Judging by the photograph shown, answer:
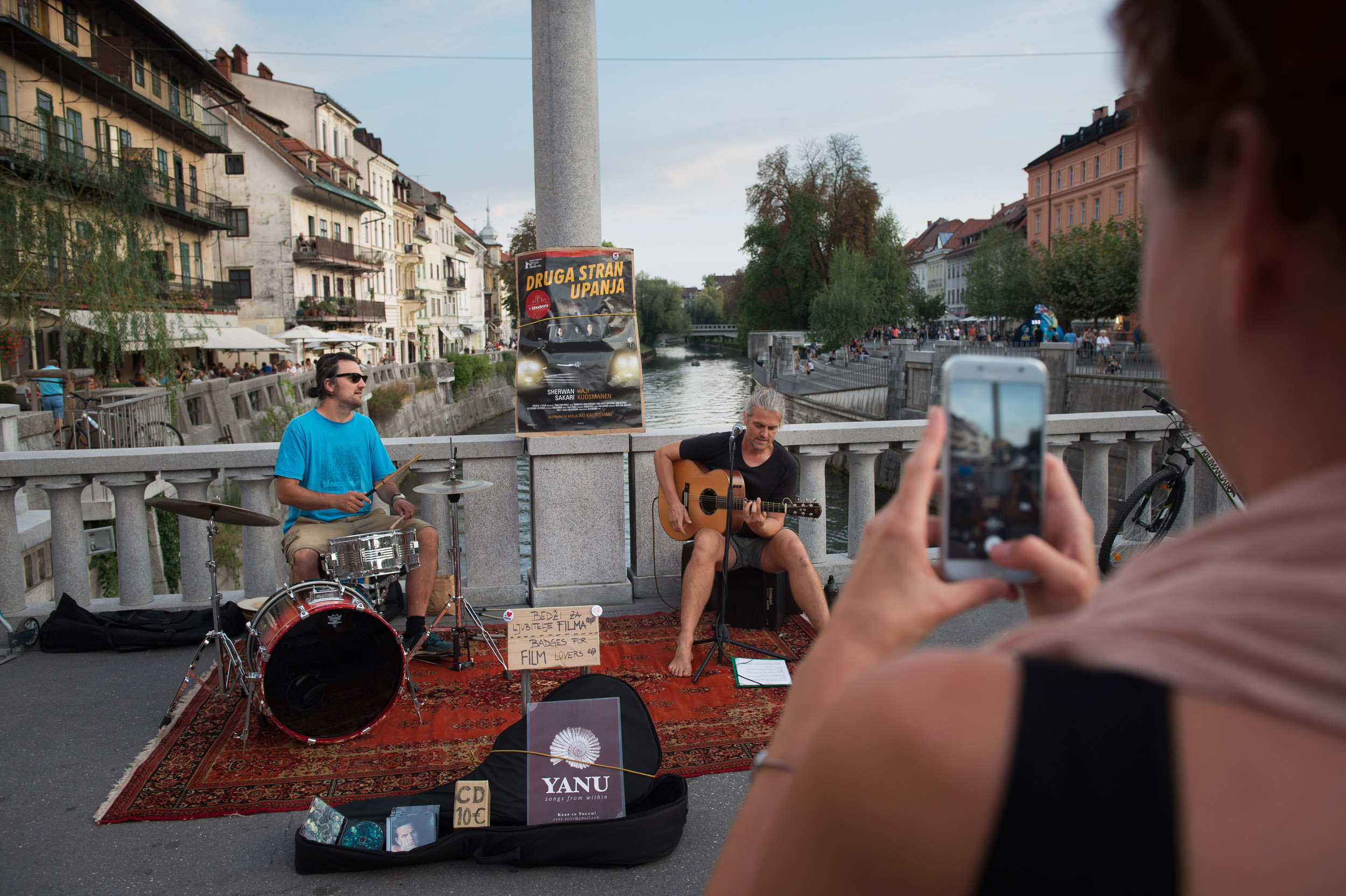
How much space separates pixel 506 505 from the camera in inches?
227

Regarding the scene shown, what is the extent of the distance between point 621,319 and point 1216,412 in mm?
5191

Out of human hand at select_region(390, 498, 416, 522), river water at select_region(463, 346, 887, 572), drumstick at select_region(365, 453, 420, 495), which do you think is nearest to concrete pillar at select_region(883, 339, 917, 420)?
river water at select_region(463, 346, 887, 572)

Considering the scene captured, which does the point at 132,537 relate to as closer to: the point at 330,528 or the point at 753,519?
the point at 330,528

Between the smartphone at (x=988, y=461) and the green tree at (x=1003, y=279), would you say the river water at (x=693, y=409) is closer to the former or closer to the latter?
the smartphone at (x=988, y=461)

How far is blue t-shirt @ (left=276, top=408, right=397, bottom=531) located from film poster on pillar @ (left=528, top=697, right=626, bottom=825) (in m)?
2.40

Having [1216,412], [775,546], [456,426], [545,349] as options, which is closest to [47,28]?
[456,426]

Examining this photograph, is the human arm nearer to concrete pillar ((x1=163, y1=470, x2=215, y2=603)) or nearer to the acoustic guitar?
the acoustic guitar

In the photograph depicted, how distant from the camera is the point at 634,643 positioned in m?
5.32

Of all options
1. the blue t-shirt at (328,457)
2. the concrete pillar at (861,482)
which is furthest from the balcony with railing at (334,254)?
the concrete pillar at (861,482)

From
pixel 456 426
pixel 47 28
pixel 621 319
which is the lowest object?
pixel 456 426

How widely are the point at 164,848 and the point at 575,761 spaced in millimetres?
1496

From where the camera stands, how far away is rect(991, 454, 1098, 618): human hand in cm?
86

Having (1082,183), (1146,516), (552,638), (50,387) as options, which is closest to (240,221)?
(50,387)

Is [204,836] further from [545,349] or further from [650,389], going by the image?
[650,389]
